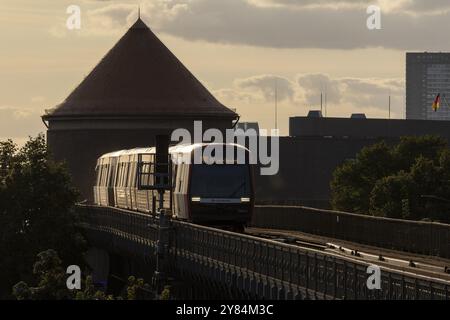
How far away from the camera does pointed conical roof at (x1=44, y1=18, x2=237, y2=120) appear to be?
140750mm

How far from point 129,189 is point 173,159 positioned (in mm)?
12161

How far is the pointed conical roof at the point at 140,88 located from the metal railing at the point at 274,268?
79.1m

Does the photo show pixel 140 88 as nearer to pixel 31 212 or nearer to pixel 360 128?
pixel 360 128

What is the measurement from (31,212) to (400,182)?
37839mm

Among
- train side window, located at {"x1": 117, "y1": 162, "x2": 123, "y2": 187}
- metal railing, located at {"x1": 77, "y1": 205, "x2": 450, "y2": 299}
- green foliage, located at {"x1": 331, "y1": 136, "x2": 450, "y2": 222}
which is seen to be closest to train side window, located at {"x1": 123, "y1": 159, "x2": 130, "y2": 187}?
train side window, located at {"x1": 117, "y1": 162, "x2": 123, "y2": 187}

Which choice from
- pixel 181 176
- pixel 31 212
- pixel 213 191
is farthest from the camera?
pixel 31 212

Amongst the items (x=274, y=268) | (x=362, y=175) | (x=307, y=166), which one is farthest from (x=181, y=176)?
(x=307, y=166)

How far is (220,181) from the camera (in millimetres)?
55562

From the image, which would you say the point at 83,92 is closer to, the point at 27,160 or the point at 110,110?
the point at 110,110

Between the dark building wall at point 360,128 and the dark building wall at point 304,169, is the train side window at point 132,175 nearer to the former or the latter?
the dark building wall at point 304,169

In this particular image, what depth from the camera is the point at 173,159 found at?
59469mm

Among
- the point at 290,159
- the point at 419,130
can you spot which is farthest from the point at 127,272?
the point at 419,130

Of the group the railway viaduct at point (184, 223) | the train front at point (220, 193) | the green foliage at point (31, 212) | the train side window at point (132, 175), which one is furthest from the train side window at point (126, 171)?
the train front at point (220, 193)

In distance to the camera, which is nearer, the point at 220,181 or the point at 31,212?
the point at 220,181
